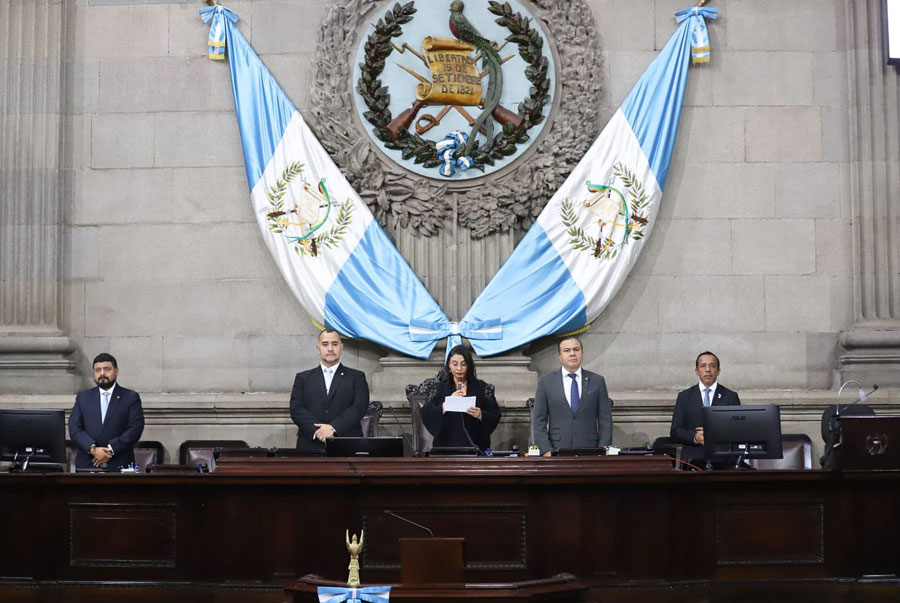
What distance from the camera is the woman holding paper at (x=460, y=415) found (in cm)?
800

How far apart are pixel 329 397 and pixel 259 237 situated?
6.94 feet

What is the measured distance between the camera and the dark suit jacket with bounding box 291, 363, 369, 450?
27.1 feet

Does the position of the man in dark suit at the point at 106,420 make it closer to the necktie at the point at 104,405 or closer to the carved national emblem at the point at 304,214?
the necktie at the point at 104,405

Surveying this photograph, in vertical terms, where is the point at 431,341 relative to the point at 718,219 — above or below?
below

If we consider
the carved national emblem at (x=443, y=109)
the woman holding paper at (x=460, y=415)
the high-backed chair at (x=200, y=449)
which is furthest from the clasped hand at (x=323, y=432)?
the carved national emblem at (x=443, y=109)

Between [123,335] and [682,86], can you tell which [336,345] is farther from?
[682,86]

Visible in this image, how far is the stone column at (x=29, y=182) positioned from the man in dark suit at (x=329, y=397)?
2506 mm

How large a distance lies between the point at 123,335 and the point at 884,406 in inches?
248

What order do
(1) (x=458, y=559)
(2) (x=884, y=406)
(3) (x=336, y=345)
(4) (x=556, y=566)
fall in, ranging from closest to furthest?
1. (1) (x=458, y=559)
2. (4) (x=556, y=566)
3. (3) (x=336, y=345)
4. (2) (x=884, y=406)

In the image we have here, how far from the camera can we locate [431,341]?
376 inches

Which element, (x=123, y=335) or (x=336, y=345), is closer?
(x=336, y=345)

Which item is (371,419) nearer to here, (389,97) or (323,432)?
(323,432)

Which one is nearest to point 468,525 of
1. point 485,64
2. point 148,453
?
point 148,453

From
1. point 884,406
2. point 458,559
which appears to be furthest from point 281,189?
point 458,559
